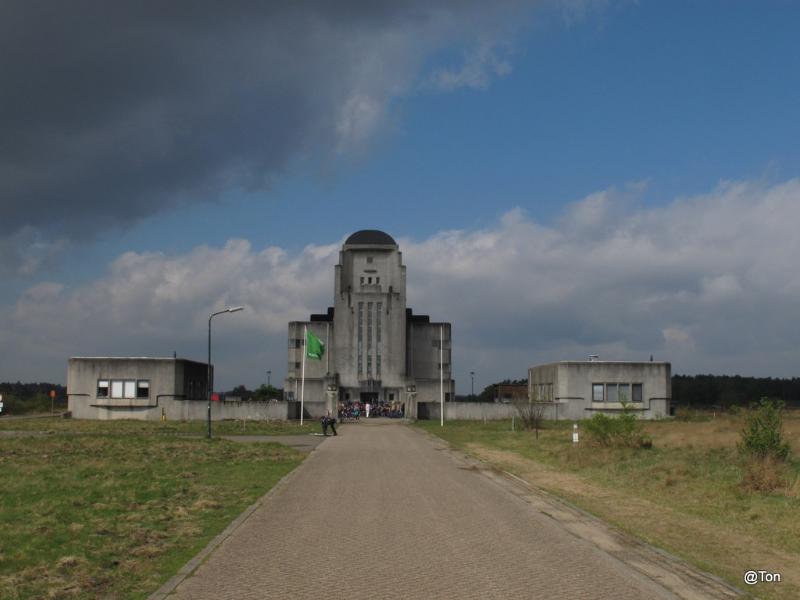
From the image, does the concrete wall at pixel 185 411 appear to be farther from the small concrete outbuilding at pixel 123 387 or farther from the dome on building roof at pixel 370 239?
the dome on building roof at pixel 370 239

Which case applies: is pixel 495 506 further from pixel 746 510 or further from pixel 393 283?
pixel 393 283

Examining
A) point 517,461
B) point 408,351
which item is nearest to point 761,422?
point 517,461

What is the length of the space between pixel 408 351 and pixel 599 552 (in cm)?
8177

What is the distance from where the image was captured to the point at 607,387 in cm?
7394

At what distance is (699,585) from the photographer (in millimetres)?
10516

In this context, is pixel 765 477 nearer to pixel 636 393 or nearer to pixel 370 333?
pixel 636 393

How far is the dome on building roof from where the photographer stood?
9675 cm

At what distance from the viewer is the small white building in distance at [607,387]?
239 ft

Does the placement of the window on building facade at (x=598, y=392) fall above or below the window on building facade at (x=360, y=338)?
below

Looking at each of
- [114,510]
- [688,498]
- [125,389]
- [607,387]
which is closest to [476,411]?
[607,387]

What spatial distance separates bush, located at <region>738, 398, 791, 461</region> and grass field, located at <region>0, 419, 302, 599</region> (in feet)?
44.3

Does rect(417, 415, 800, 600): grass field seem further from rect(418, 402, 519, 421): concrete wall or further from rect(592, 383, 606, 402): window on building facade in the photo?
rect(592, 383, 606, 402): window on building facade

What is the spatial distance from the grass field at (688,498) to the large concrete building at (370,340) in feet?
169

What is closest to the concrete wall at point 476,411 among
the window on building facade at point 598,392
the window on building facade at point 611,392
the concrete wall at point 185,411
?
the window on building facade at point 598,392
